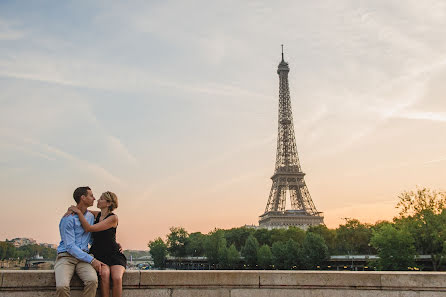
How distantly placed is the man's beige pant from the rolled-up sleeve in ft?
0.76

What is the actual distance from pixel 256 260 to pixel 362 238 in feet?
74.5

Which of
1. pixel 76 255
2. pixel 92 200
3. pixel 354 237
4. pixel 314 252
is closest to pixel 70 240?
pixel 76 255

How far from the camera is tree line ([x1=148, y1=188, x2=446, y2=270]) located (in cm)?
5228

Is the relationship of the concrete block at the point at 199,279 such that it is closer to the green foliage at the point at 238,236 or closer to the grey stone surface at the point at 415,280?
the grey stone surface at the point at 415,280

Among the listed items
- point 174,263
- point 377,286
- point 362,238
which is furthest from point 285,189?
point 377,286

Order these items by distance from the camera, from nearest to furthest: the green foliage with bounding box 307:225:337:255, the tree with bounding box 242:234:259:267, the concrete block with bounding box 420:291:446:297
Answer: the concrete block with bounding box 420:291:446:297 → the green foliage with bounding box 307:225:337:255 → the tree with bounding box 242:234:259:267

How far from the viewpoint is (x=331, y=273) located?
29.8ft

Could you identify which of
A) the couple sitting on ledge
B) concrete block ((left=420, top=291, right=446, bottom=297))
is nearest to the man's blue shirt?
the couple sitting on ledge

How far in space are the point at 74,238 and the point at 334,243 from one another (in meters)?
87.2

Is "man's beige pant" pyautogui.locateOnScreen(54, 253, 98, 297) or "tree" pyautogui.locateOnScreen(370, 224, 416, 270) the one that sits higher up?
"man's beige pant" pyautogui.locateOnScreen(54, 253, 98, 297)

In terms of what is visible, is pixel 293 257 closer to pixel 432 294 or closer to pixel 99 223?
pixel 432 294

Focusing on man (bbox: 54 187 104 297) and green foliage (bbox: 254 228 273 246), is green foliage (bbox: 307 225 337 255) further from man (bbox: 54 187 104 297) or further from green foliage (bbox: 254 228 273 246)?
man (bbox: 54 187 104 297)

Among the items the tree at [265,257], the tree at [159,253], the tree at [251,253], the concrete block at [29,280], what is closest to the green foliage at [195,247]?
the tree at [159,253]

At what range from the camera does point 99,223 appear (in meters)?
7.67
